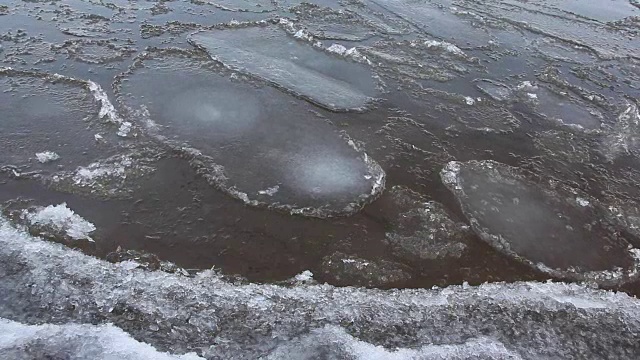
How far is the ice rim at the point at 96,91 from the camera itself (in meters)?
6.36

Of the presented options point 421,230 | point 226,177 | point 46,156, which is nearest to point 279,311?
point 421,230

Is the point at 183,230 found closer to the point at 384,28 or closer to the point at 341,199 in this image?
the point at 341,199

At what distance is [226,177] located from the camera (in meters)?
5.79

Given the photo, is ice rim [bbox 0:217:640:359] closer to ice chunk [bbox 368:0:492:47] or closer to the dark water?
the dark water

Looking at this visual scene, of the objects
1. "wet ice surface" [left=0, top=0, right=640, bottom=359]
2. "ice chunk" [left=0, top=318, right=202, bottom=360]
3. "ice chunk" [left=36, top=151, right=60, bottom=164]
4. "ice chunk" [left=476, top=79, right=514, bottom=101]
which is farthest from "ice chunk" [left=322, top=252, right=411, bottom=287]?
"ice chunk" [left=476, top=79, right=514, bottom=101]

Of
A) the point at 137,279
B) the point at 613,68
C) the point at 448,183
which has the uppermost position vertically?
the point at 613,68

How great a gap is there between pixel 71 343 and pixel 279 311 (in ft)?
5.69

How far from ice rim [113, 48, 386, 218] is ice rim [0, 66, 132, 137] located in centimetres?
16

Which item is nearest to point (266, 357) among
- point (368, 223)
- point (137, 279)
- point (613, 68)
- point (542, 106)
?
point (137, 279)

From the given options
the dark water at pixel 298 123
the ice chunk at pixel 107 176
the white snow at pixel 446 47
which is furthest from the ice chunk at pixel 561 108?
the ice chunk at pixel 107 176

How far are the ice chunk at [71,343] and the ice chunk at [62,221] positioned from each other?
3.62 feet

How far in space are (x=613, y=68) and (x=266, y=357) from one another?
9.23 m

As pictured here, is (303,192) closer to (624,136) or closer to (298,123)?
(298,123)

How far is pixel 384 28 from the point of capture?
10.2m
